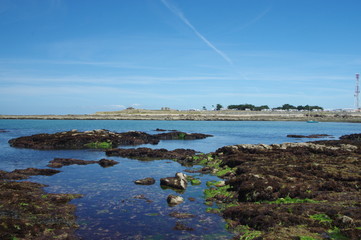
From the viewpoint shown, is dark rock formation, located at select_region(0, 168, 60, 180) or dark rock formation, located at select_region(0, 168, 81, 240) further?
dark rock formation, located at select_region(0, 168, 60, 180)

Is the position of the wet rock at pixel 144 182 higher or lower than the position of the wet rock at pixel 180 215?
higher

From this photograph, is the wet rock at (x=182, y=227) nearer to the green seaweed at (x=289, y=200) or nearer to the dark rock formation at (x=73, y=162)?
the green seaweed at (x=289, y=200)

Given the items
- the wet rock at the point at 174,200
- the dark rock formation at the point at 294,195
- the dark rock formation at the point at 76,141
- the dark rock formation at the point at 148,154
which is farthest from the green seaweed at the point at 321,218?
the dark rock formation at the point at 76,141

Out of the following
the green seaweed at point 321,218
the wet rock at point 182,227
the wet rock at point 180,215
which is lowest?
the wet rock at point 180,215

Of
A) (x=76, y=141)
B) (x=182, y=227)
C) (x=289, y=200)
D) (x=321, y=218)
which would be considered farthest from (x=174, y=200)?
(x=76, y=141)

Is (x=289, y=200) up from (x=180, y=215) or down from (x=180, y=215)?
up

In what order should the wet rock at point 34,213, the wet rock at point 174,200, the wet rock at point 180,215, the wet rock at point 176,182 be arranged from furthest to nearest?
1. the wet rock at point 176,182
2. the wet rock at point 174,200
3. the wet rock at point 180,215
4. the wet rock at point 34,213

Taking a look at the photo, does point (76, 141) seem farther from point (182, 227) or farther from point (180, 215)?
point (182, 227)

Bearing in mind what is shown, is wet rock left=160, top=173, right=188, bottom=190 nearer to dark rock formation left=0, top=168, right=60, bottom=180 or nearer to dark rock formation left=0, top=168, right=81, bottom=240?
dark rock formation left=0, top=168, right=81, bottom=240

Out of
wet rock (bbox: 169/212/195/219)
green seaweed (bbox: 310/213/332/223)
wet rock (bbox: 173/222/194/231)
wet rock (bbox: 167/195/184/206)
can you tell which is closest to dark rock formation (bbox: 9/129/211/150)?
wet rock (bbox: 167/195/184/206)

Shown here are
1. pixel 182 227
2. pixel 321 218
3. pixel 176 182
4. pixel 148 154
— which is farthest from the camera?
pixel 148 154

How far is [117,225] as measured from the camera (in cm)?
1228

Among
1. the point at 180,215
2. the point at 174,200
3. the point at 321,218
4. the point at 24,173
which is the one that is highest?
A: the point at 321,218

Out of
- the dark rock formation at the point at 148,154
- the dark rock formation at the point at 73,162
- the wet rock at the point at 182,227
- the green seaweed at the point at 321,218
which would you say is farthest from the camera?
the dark rock formation at the point at 148,154
